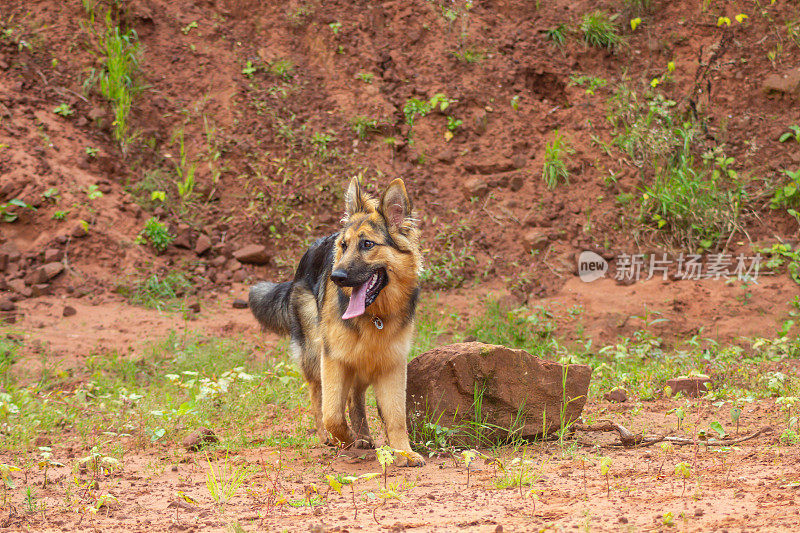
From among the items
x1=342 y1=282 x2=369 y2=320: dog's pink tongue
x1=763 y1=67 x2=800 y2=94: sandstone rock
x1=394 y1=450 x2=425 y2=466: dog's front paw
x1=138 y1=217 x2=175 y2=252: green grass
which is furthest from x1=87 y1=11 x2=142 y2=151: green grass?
x1=763 y1=67 x2=800 y2=94: sandstone rock

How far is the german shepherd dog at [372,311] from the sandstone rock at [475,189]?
620cm

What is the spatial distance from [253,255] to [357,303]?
6028 mm

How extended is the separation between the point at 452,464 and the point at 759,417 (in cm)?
257

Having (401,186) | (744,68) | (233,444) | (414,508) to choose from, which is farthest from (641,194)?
(414,508)

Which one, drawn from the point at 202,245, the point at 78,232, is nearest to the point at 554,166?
the point at 202,245

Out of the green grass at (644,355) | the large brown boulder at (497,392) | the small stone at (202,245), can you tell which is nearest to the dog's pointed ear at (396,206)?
the large brown boulder at (497,392)

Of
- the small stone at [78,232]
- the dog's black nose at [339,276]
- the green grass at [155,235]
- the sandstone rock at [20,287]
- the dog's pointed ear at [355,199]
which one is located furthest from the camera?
the green grass at [155,235]

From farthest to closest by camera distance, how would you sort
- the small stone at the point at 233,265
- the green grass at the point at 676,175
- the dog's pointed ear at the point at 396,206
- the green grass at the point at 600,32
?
the green grass at the point at 600,32, the small stone at the point at 233,265, the green grass at the point at 676,175, the dog's pointed ear at the point at 396,206

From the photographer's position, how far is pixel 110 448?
19.3ft

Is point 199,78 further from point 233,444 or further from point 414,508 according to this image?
point 414,508

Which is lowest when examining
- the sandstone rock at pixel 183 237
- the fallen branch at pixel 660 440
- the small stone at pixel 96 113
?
the fallen branch at pixel 660 440

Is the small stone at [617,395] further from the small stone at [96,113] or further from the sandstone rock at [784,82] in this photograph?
the small stone at [96,113]

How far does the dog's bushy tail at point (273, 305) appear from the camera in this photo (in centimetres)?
684

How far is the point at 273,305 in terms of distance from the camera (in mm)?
6988
